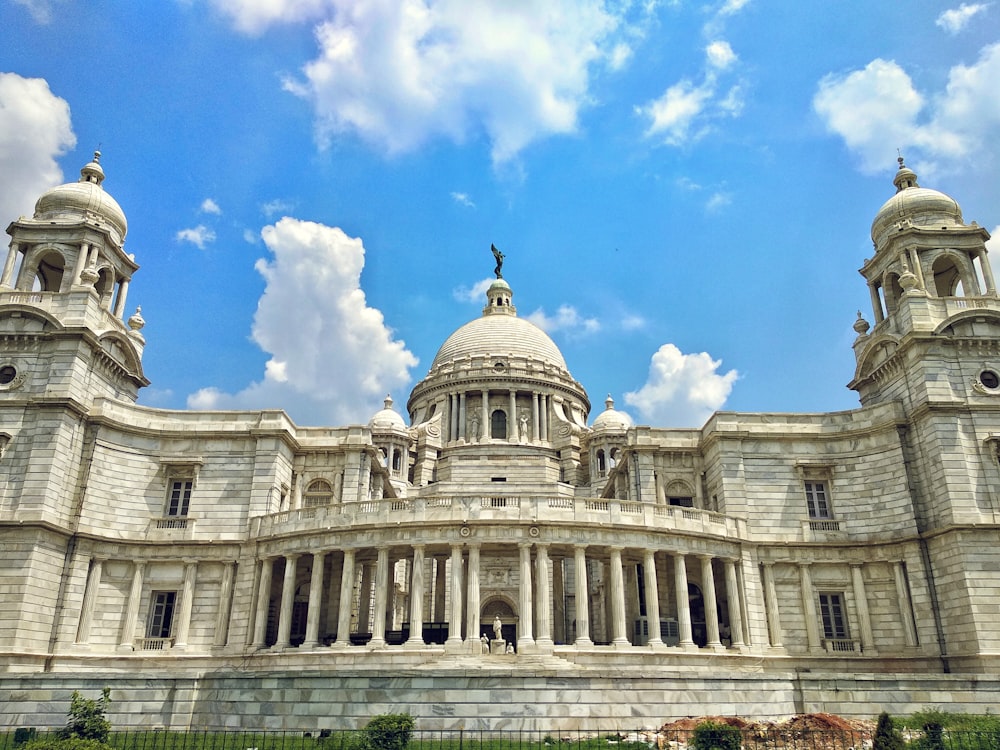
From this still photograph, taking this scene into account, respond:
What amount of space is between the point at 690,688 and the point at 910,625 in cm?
1795

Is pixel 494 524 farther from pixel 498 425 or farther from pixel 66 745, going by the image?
pixel 498 425

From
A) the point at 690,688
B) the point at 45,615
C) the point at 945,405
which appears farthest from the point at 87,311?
the point at 945,405

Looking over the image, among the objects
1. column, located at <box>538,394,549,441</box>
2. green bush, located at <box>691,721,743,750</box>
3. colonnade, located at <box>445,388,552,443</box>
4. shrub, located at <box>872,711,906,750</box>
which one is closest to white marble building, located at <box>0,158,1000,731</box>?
green bush, located at <box>691,721,743,750</box>

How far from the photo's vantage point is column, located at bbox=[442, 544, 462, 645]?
33406mm

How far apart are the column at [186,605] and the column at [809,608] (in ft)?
97.8

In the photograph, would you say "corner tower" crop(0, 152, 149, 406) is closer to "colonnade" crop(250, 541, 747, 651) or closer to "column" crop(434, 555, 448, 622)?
"colonnade" crop(250, 541, 747, 651)

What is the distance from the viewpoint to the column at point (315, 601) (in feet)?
118

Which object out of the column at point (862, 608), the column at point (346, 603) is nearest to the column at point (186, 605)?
the column at point (346, 603)

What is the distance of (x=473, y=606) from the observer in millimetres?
34250

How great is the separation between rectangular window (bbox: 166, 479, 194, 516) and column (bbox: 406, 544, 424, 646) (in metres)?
13.4

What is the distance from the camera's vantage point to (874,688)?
2616cm

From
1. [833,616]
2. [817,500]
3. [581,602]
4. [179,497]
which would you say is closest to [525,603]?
[581,602]

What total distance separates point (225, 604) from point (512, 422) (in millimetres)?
35107

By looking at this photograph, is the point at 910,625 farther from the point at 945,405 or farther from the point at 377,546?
the point at 377,546
